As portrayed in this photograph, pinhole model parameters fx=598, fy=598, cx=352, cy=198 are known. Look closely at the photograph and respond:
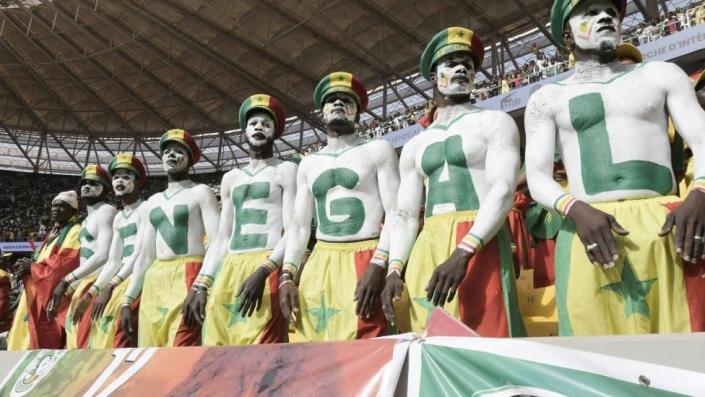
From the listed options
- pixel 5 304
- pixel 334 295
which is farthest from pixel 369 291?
pixel 5 304

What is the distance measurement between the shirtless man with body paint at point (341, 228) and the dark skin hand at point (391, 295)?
0.49 feet

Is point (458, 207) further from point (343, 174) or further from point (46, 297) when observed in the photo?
point (46, 297)

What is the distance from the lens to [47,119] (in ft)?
87.4

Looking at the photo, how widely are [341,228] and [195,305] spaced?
106 cm

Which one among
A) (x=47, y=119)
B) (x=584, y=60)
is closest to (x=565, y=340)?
(x=584, y=60)

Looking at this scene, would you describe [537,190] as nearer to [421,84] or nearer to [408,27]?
[408,27]

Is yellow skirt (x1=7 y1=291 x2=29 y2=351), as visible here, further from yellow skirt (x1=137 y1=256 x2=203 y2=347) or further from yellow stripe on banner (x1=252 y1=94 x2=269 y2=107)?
yellow stripe on banner (x1=252 y1=94 x2=269 y2=107)

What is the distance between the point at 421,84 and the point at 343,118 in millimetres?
19590

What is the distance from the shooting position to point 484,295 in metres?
2.44

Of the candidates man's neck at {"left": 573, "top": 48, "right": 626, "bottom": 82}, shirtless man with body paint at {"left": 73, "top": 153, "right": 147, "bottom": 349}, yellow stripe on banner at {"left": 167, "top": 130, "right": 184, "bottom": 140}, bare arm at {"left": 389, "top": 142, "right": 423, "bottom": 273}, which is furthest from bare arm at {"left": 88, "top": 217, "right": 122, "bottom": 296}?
man's neck at {"left": 573, "top": 48, "right": 626, "bottom": 82}

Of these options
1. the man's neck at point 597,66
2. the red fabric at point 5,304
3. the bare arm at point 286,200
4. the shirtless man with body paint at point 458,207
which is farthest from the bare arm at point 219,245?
the red fabric at point 5,304

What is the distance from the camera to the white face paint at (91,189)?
5684mm

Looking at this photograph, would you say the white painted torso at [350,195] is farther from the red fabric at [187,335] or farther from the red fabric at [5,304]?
the red fabric at [5,304]

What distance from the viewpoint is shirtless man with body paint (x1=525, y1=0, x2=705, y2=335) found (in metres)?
1.96
